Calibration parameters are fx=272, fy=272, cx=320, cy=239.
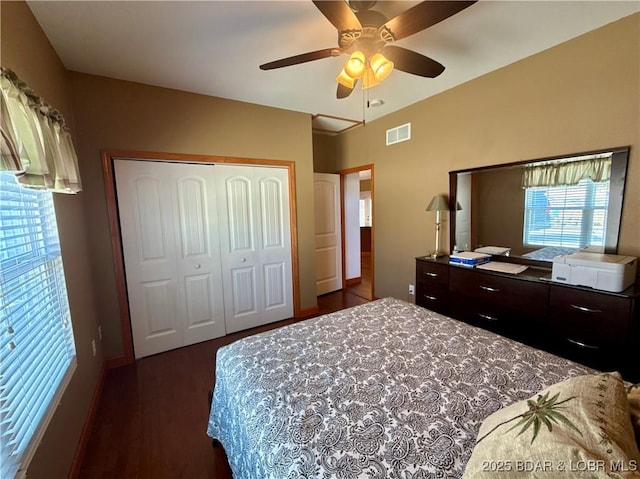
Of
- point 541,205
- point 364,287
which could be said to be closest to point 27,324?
point 541,205

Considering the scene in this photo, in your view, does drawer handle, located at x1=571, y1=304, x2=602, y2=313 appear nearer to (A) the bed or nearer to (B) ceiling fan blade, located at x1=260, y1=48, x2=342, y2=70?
(A) the bed

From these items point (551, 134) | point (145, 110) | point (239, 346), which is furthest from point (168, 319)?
point (551, 134)

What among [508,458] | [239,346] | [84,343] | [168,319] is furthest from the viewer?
[168,319]

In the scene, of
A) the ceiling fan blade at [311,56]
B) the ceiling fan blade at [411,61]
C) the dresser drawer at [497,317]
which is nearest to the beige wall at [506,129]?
the dresser drawer at [497,317]

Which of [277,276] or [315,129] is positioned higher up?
[315,129]

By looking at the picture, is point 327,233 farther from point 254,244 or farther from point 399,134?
point 399,134

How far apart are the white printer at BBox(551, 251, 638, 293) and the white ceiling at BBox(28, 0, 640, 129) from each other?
1.54 metres

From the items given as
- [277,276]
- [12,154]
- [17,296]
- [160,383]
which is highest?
[12,154]

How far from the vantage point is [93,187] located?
7.64 ft

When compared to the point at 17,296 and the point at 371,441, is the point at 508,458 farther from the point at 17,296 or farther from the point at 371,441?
the point at 17,296

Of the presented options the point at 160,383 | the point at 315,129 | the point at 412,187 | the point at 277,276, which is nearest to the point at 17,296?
the point at 160,383

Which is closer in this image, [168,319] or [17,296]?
[17,296]

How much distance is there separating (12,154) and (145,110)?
6.07ft

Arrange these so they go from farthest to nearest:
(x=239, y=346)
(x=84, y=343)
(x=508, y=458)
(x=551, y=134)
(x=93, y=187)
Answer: (x=93, y=187), (x=551, y=134), (x=84, y=343), (x=239, y=346), (x=508, y=458)
